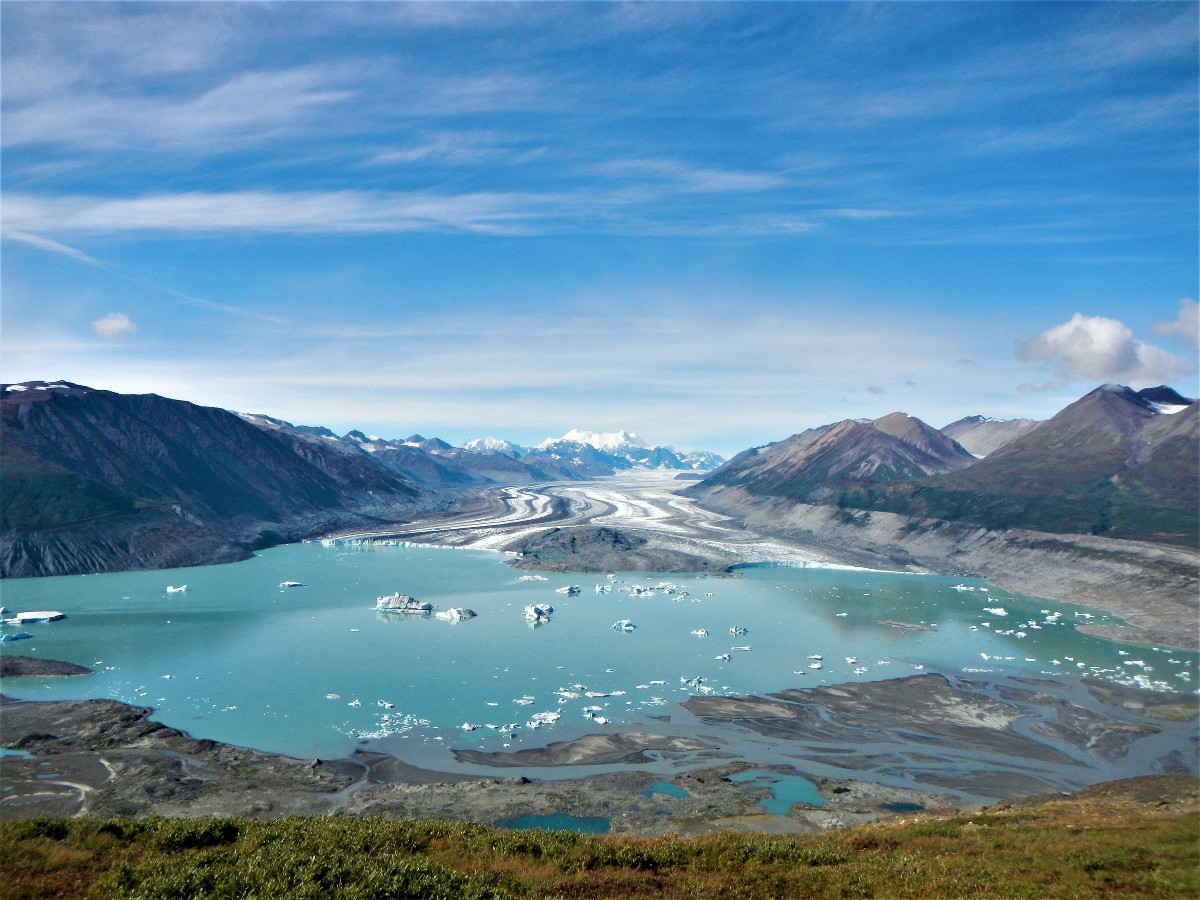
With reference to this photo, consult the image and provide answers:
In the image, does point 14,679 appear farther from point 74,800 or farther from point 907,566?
point 907,566

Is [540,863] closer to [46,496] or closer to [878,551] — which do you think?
[46,496]

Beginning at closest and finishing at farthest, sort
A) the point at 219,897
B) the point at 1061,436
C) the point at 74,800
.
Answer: the point at 219,897
the point at 74,800
the point at 1061,436

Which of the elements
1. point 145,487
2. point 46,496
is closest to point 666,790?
point 46,496

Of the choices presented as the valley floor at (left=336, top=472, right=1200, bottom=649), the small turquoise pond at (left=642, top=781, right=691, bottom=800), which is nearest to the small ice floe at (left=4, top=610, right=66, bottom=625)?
the valley floor at (left=336, top=472, right=1200, bottom=649)

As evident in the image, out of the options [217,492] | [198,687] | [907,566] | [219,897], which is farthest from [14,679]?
[907,566]

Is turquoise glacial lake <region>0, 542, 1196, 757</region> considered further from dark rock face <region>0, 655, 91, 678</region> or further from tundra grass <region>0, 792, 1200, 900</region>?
tundra grass <region>0, 792, 1200, 900</region>
